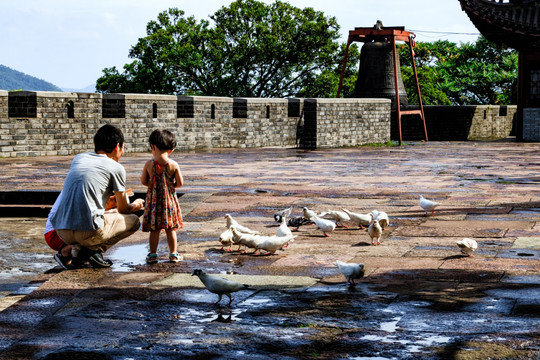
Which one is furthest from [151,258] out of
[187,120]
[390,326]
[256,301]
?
[187,120]

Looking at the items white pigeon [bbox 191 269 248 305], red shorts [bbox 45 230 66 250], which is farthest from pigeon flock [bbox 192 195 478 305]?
red shorts [bbox 45 230 66 250]

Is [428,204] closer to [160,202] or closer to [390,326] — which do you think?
[160,202]

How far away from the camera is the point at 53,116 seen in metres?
19.5

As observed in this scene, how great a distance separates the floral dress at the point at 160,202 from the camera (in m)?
6.28

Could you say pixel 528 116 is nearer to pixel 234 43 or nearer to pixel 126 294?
pixel 234 43

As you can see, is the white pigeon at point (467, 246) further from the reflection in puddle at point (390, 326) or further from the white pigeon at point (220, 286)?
the white pigeon at point (220, 286)

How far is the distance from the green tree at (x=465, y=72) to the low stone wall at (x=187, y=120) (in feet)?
70.3

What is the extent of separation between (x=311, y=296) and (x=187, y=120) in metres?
18.0

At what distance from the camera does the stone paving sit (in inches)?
157

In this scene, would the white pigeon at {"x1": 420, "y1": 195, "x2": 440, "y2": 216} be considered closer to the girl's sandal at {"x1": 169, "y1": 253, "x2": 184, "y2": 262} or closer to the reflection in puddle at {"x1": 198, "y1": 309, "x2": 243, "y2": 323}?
the girl's sandal at {"x1": 169, "y1": 253, "x2": 184, "y2": 262}

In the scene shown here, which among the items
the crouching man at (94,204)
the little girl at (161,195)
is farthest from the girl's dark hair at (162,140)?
Result: the crouching man at (94,204)

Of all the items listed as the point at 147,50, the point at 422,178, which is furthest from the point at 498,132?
the point at 422,178

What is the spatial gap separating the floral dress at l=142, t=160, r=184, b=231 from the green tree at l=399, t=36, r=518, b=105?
139ft

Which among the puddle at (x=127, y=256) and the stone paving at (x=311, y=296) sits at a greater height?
the stone paving at (x=311, y=296)
